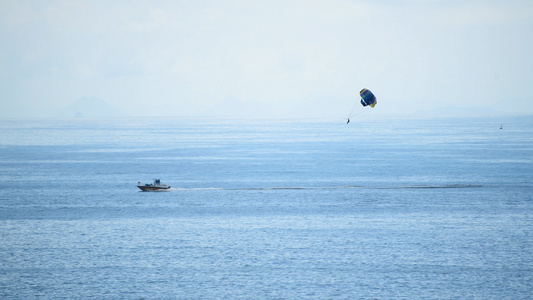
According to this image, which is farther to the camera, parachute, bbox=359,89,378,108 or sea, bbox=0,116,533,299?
parachute, bbox=359,89,378,108

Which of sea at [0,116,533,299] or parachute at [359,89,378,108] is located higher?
parachute at [359,89,378,108]

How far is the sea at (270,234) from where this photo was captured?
49.8 m

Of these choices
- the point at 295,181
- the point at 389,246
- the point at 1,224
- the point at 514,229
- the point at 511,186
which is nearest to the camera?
the point at 389,246

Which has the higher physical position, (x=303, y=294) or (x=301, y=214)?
(x=301, y=214)

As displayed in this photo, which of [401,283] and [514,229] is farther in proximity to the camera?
[514,229]

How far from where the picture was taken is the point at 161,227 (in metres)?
71.0

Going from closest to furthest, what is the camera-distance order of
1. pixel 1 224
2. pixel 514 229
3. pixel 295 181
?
pixel 514 229 → pixel 1 224 → pixel 295 181

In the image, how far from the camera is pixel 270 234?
66812 millimetres

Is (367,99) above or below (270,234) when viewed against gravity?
above

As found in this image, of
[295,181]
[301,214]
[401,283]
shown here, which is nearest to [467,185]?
[295,181]

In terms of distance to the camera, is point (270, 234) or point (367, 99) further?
point (367, 99)

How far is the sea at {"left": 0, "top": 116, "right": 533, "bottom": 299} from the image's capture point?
1960 inches

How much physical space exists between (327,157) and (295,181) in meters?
52.6

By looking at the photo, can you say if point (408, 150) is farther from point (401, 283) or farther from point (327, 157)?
point (401, 283)
